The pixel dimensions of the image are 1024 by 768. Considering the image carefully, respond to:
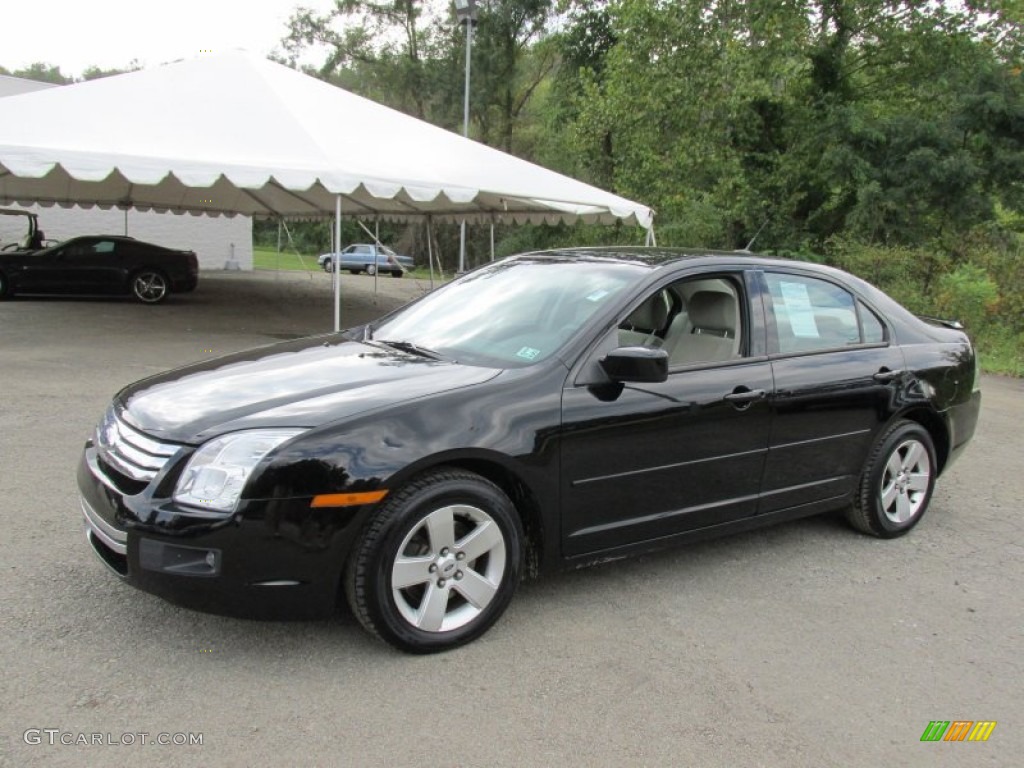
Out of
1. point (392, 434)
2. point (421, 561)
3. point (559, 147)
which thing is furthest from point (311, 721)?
point (559, 147)

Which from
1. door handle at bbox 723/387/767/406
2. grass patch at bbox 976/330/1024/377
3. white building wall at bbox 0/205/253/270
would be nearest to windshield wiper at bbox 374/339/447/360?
door handle at bbox 723/387/767/406

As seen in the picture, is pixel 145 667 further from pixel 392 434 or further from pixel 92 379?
pixel 92 379

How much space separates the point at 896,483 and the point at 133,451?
157 inches

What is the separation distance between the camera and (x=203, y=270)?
28094 millimetres

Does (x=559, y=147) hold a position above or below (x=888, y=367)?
above

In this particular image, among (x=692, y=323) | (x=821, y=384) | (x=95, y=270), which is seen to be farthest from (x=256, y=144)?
(x=821, y=384)

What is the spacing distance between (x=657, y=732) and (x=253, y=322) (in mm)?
12349

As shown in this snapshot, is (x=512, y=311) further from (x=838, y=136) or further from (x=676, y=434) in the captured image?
(x=838, y=136)

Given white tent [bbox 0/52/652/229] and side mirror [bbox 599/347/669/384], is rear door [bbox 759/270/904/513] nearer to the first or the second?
side mirror [bbox 599/347/669/384]

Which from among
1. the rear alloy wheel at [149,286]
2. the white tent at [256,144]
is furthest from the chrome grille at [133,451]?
the rear alloy wheel at [149,286]

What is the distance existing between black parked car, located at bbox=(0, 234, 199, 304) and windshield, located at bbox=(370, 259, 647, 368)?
43.9 feet

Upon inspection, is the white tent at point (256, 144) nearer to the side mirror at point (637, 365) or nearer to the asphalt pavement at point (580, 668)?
the asphalt pavement at point (580, 668)

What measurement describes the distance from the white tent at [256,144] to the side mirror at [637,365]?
305 inches

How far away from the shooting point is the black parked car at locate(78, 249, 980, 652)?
2.83 metres
